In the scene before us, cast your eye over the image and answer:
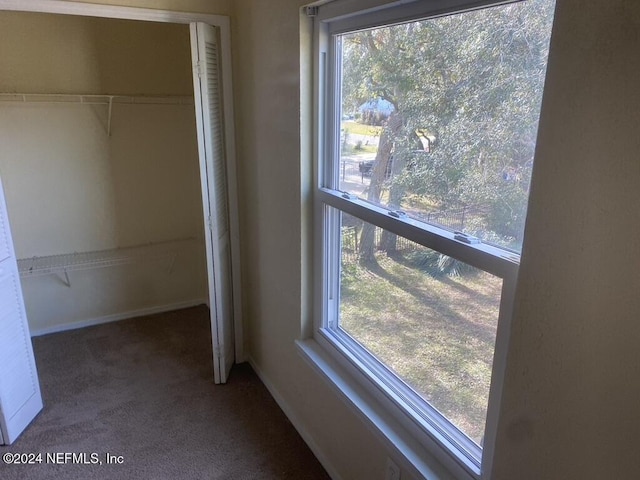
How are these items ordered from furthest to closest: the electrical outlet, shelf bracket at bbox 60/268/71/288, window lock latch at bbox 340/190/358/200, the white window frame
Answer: shelf bracket at bbox 60/268/71/288
window lock latch at bbox 340/190/358/200
the electrical outlet
the white window frame

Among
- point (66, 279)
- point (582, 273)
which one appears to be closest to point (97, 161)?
point (66, 279)

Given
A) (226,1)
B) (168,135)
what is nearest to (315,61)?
(226,1)

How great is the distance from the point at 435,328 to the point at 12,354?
6.55 ft

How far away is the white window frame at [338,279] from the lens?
1.20 meters

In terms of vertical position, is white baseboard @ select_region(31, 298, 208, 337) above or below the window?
below

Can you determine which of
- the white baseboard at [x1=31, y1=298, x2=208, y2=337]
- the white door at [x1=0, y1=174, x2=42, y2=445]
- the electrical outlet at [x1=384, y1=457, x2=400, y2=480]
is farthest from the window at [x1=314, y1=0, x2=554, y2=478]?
the white baseboard at [x1=31, y1=298, x2=208, y2=337]

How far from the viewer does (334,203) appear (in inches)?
70.9

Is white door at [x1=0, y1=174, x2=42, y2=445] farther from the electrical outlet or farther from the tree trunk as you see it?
the electrical outlet

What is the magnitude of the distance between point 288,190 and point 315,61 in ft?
1.80

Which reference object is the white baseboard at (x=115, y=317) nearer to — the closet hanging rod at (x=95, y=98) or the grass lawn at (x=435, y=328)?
the closet hanging rod at (x=95, y=98)

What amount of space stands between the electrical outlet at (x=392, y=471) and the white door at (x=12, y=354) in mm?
1765

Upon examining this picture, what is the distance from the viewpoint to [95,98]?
2973 mm

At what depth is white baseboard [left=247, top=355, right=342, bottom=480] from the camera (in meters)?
2.00

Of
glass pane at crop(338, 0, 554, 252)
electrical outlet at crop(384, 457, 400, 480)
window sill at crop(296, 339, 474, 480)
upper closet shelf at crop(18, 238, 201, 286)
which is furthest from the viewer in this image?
upper closet shelf at crop(18, 238, 201, 286)
